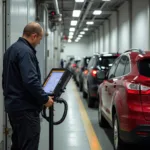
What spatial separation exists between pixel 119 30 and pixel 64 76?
702 inches

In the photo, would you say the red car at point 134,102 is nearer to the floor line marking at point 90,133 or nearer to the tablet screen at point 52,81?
the floor line marking at point 90,133

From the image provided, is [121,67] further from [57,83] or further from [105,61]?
[105,61]

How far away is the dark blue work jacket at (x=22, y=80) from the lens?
3309 millimetres

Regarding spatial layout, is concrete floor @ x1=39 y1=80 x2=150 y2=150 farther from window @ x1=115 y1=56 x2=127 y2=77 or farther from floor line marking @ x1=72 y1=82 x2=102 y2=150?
window @ x1=115 y1=56 x2=127 y2=77

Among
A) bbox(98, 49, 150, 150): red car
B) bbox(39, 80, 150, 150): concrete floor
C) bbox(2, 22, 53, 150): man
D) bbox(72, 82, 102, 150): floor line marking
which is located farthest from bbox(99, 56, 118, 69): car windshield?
→ bbox(2, 22, 53, 150): man

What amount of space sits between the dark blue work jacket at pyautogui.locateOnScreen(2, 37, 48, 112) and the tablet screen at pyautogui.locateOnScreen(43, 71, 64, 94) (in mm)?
467

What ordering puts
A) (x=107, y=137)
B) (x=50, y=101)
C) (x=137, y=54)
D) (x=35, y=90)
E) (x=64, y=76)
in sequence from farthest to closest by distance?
(x=107, y=137), (x=137, y=54), (x=64, y=76), (x=50, y=101), (x=35, y=90)

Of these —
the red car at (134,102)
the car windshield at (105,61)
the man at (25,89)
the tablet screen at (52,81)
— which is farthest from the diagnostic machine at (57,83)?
the car windshield at (105,61)

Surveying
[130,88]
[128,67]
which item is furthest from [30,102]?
[128,67]

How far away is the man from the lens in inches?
131

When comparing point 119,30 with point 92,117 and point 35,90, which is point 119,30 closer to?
point 92,117

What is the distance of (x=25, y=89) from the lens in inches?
136

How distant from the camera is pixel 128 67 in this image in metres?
5.26

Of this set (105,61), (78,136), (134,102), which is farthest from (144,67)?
(105,61)
